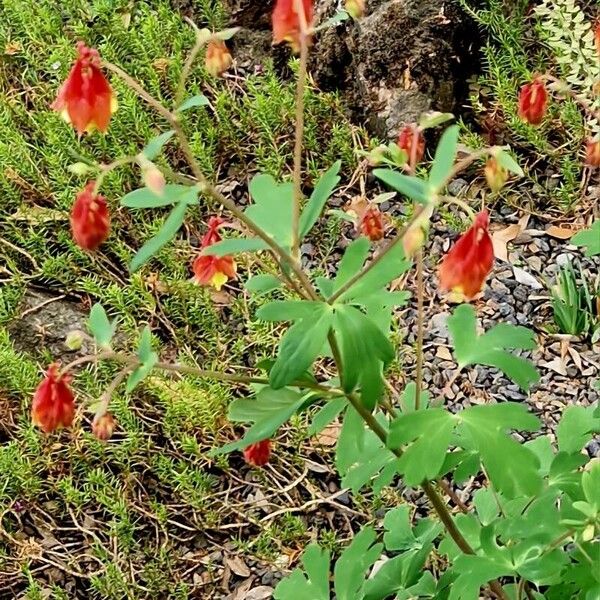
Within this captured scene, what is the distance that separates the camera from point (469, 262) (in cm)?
117

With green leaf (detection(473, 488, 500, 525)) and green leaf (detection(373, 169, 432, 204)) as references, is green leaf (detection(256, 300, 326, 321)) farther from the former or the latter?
green leaf (detection(473, 488, 500, 525))

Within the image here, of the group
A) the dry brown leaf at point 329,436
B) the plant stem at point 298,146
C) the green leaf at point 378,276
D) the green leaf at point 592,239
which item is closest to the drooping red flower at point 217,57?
the plant stem at point 298,146

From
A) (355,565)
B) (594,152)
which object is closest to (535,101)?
(594,152)

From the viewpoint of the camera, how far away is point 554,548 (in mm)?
1365

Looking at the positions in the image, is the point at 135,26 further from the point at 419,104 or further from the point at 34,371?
the point at 34,371

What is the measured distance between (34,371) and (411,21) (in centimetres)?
144

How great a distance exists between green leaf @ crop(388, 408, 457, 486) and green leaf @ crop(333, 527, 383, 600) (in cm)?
38

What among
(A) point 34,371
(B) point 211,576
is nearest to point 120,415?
(A) point 34,371

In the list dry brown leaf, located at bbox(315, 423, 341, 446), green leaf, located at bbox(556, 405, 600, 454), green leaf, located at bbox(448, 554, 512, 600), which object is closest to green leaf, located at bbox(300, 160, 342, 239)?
green leaf, located at bbox(448, 554, 512, 600)

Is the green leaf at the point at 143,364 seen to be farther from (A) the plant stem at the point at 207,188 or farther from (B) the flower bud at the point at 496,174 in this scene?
(B) the flower bud at the point at 496,174

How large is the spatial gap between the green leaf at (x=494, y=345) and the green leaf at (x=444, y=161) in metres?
0.41

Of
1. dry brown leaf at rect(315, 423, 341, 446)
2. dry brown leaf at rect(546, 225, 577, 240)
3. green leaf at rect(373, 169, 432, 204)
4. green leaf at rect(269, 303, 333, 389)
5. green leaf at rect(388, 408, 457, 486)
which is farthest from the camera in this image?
dry brown leaf at rect(546, 225, 577, 240)

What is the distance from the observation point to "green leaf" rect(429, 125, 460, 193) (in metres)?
1.03

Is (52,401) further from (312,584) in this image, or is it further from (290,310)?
(312,584)
